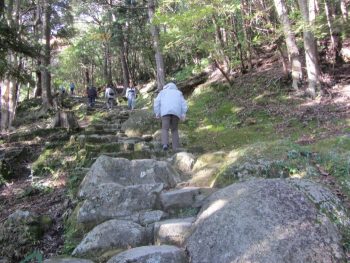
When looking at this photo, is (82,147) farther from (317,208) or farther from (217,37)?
(217,37)

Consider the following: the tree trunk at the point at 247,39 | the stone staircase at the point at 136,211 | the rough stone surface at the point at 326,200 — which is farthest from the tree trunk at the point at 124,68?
the rough stone surface at the point at 326,200

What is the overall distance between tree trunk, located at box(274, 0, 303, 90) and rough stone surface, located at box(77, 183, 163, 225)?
865cm

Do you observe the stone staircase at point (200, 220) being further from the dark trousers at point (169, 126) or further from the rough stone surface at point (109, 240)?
the dark trousers at point (169, 126)

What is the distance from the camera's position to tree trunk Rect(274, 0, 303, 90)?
11797 millimetres

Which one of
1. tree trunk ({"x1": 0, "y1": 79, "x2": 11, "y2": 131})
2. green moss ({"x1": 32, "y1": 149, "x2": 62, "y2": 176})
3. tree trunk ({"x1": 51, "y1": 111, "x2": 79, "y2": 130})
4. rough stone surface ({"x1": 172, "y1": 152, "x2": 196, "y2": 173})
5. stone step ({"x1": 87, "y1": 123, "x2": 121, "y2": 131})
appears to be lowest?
rough stone surface ({"x1": 172, "y1": 152, "x2": 196, "y2": 173})

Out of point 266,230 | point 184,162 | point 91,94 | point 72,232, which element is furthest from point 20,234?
point 91,94

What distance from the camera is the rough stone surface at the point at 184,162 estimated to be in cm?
662

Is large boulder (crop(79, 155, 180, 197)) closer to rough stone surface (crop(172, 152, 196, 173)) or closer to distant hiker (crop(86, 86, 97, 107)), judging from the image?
rough stone surface (crop(172, 152, 196, 173))

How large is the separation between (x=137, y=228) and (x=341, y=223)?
2.31 m

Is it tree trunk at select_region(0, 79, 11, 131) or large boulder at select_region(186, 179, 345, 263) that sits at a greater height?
tree trunk at select_region(0, 79, 11, 131)

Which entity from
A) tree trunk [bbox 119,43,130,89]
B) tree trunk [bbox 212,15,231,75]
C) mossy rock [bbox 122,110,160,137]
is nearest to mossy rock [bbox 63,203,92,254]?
mossy rock [bbox 122,110,160,137]

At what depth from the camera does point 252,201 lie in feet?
12.5

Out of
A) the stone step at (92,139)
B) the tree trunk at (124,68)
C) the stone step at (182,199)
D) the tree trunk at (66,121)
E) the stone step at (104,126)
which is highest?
the tree trunk at (124,68)

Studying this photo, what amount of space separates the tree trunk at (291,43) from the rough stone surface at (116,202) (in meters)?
8.65
